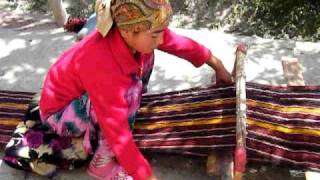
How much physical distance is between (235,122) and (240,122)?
0.97ft

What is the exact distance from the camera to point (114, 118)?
204 cm

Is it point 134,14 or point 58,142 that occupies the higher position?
point 134,14

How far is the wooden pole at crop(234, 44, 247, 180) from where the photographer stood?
6.77 ft

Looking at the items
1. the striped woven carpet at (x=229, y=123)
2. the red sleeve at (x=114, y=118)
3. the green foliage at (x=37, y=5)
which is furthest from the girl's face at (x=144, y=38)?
the green foliage at (x=37, y=5)

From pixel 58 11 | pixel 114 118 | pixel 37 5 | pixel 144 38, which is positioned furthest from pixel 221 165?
pixel 37 5

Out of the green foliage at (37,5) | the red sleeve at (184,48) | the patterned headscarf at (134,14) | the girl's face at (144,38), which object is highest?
the patterned headscarf at (134,14)

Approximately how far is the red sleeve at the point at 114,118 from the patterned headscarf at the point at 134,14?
8.1 inches

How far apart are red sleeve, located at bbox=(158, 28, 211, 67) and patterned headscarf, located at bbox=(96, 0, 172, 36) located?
0.44 meters

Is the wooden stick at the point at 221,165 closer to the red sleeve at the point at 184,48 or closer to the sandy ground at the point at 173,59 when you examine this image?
the red sleeve at the point at 184,48

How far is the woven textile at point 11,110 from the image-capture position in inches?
109

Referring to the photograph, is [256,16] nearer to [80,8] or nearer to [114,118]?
[80,8]

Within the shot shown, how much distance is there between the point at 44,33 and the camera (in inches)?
153

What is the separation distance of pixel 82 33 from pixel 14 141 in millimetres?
810

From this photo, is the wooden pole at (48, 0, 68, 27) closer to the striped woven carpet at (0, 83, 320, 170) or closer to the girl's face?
the striped woven carpet at (0, 83, 320, 170)
